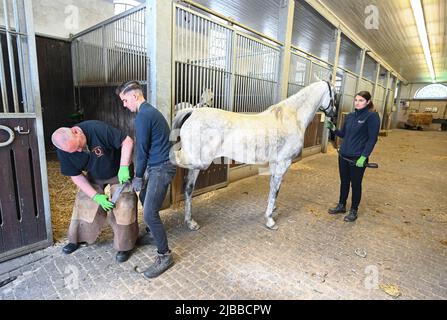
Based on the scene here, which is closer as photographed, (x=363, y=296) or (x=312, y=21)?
(x=363, y=296)

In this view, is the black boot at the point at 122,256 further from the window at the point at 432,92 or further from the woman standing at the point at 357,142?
the window at the point at 432,92

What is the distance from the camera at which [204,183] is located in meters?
4.11

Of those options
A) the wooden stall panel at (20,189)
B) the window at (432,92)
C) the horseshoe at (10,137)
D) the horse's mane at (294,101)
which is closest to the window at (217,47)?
the horse's mane at (294,101)

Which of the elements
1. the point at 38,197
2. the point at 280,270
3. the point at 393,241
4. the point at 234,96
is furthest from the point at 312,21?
the point at 38,197

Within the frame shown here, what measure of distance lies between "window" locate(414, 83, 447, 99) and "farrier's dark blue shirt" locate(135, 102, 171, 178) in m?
29.9

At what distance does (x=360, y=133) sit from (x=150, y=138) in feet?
8.71

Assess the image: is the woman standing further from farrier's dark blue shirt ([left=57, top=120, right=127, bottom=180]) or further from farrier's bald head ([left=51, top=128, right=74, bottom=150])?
farrier's bald head ([left=51, top=128, right=74, bottom=150])

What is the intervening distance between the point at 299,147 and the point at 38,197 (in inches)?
114

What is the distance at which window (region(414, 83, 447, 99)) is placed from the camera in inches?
896

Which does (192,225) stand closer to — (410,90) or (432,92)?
(410,90)

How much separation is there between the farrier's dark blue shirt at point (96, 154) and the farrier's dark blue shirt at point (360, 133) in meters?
2.81

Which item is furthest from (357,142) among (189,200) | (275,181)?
(189,200)

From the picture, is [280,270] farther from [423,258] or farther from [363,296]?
[423,258]

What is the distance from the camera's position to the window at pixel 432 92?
22.8 meters
